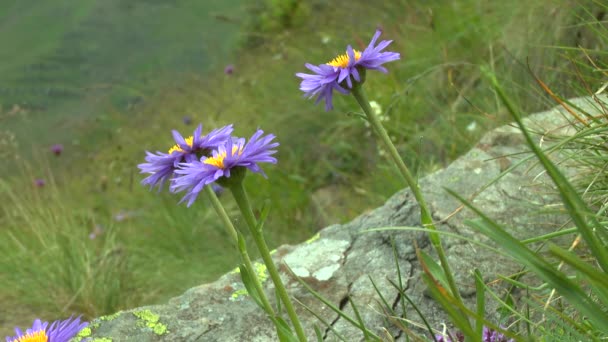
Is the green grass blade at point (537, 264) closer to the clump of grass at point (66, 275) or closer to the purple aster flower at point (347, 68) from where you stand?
the purple aster flower at point (347, 68)

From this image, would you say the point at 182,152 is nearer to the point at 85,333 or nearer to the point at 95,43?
the point at 85,333

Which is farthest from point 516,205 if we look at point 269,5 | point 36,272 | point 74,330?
point 269,5

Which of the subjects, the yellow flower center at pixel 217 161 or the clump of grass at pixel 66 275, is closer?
the yellow flower center at pixel 217 161

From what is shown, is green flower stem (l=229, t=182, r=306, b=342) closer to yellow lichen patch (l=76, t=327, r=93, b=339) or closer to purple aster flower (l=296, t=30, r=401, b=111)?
purple aster flower (l=296, t=30, r=401, b=111)

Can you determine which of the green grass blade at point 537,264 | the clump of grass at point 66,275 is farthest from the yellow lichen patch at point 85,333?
the clump of grass at point 66,275

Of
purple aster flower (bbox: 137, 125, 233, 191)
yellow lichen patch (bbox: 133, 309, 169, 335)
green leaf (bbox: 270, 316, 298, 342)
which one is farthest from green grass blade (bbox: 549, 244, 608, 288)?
yellow lichen patch (bbox: 133, 309, 169, 335)

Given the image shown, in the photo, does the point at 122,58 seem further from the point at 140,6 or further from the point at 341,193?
the point at 341,193

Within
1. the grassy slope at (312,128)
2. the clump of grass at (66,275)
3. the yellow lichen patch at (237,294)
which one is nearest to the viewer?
the yellow lichen patch at (237,294)

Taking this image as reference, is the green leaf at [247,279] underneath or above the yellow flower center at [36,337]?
underneath
